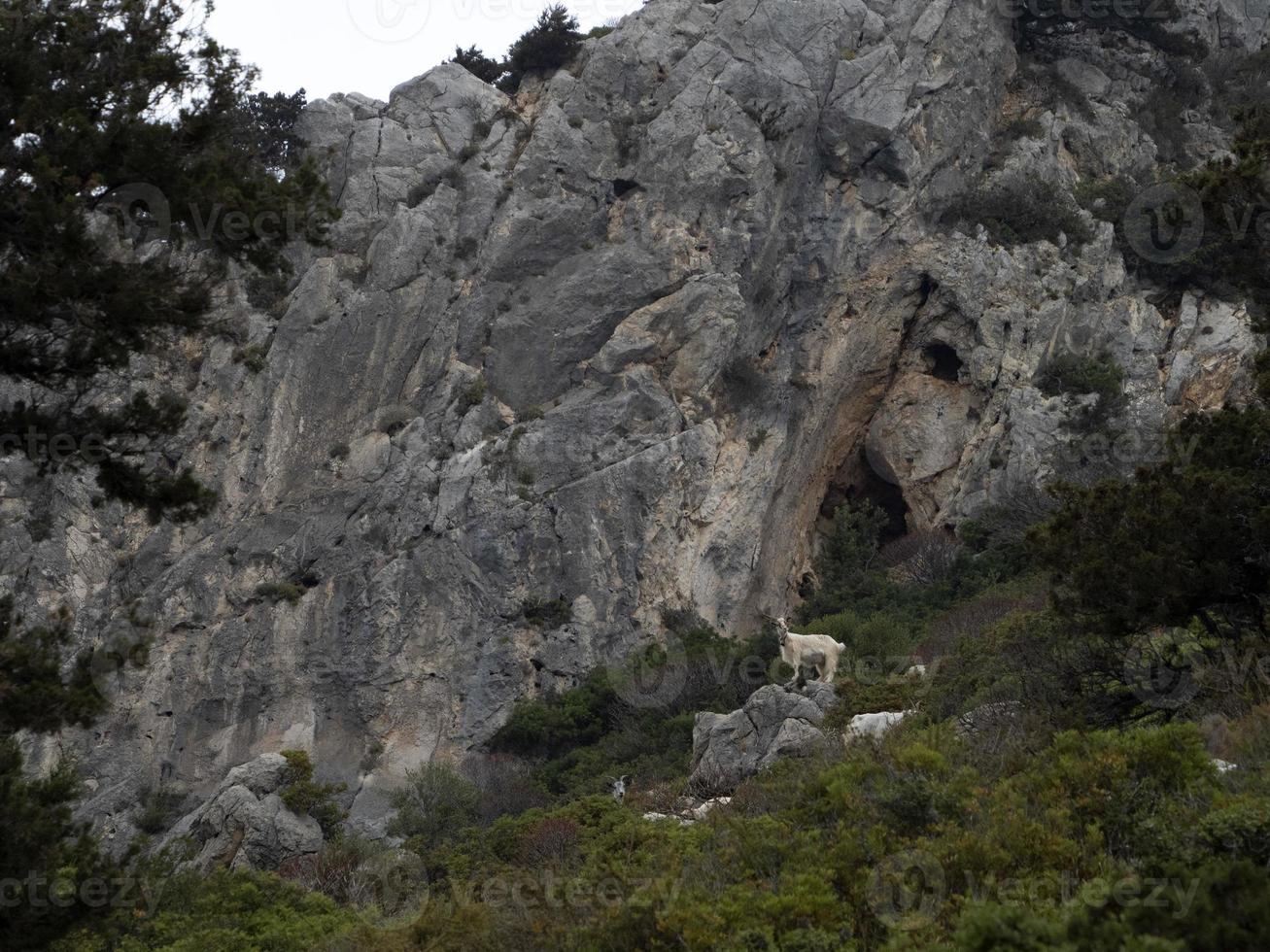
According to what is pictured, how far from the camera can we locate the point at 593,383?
33.2 metres

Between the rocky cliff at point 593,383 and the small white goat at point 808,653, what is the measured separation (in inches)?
269

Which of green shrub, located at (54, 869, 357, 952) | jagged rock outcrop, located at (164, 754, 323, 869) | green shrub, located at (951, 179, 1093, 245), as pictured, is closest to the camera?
green shrub, located at (54, 869, 357, 952)

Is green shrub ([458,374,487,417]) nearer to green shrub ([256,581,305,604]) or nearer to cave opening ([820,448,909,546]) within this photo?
green shrub ([256,581,305,604])

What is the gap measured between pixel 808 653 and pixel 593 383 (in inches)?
439

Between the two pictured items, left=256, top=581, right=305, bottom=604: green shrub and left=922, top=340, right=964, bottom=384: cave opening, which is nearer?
left=256, top=581, right=305, bottom=604: green shrub

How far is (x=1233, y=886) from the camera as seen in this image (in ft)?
21.3

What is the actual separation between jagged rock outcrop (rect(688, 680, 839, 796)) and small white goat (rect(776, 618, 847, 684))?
3282mm

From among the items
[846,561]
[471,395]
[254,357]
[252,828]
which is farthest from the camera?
[846,561]

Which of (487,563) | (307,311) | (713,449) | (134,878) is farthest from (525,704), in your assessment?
(134,878)

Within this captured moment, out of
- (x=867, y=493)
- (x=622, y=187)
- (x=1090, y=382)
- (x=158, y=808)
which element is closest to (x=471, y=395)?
(x=622, y=187)

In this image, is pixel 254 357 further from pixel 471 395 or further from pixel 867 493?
pixel 867 493

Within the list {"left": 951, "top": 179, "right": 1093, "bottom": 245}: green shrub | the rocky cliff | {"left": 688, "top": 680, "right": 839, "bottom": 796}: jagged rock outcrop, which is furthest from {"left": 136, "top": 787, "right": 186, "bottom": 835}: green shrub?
{"left": 951, "top": 179, "right": 1093, "bottom": 245}: green shrub

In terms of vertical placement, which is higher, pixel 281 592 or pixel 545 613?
pixel 281 592

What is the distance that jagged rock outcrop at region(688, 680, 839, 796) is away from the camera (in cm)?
1844
